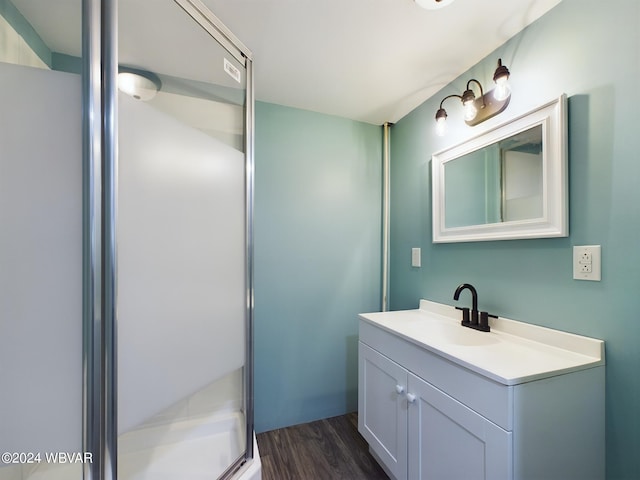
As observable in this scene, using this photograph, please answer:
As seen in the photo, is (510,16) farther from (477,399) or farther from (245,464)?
(245,464)

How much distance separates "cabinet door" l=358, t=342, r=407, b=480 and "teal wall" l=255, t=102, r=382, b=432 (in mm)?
413

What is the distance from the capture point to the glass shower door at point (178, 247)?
68 centimetres

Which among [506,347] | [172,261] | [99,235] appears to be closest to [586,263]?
[506,347]

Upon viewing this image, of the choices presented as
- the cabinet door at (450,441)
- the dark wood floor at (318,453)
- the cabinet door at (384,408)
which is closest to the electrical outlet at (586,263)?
the cabinet door at (450,441)

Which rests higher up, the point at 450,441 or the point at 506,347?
the point at 506,347

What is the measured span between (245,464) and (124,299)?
0.88 meters

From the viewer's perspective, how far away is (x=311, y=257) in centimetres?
189

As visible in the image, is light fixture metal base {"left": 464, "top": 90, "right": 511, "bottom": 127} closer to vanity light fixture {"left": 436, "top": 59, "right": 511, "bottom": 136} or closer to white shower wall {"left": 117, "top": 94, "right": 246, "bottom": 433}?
vanity light fixture {"left": 436, "top": 59, "right": 511, "bottom": 136}

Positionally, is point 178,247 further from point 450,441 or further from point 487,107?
point 487,107

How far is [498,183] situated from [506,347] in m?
0.76

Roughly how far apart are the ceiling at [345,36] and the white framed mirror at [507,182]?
1.38ft

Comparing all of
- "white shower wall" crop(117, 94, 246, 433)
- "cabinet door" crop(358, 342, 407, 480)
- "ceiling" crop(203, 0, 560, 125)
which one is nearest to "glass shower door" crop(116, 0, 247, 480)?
"white shower wall" crop(117, 94, 246, 433)

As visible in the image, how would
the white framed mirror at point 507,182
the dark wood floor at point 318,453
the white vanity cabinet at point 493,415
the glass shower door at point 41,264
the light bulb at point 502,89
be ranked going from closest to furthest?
the glass shower door at point 41,264, the white vanity cabinet at point 493,415, the white framed mirror at point 507,182, the light bulb at point 502,89, the dark wood floor at point 318,453

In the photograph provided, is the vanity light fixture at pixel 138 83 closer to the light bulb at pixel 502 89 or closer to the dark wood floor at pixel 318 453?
the light bulb at pixel 502 89
